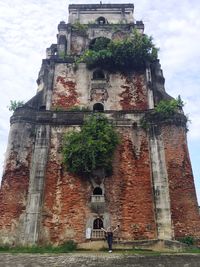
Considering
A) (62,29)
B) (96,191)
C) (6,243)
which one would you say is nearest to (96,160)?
(96,191)

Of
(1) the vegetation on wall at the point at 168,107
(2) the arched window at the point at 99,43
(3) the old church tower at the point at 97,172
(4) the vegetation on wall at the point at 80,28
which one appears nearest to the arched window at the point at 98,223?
(3) the old church tower at the point at 97,172

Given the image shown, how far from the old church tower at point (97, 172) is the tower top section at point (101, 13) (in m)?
4.89

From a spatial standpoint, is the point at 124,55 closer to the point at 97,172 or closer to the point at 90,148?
the point at 90,148

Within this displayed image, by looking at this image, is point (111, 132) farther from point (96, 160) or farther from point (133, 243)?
point (133, 243)

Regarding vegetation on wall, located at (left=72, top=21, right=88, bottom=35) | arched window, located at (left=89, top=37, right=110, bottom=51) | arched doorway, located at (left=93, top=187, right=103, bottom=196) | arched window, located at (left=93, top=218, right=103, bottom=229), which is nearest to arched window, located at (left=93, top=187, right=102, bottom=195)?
arched doorway, located at (left=93, top=187, right=103, bottom=196)

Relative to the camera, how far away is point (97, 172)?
16719 millimetres

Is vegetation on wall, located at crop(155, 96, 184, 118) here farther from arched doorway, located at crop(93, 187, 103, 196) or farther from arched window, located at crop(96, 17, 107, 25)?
arched window, located at crop(96, 17, 107, 25)

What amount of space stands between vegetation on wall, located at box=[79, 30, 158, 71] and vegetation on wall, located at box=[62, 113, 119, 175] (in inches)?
175

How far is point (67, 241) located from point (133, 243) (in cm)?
280

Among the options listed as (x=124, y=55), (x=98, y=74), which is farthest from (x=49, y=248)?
(x=124, y=55)

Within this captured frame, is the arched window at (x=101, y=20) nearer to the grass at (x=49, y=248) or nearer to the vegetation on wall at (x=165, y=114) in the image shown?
the vegetation on wall at (x=165, y=114)

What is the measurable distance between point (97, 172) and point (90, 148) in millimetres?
1209

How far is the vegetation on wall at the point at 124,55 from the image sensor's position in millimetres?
20234

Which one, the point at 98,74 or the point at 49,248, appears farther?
the point at 98,74
